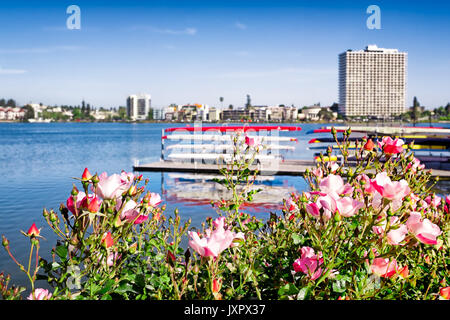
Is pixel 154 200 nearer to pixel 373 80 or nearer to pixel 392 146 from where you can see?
pixel 392 146

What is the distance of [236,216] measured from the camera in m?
2.45

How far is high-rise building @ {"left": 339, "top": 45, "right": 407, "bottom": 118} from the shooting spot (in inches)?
3152

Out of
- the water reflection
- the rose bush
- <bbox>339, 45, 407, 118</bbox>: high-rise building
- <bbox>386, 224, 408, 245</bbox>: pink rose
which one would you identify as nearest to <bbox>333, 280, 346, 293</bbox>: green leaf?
the rose bush

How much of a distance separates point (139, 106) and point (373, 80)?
128m

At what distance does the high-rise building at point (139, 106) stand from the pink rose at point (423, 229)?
19395 cm

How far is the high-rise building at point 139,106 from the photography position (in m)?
191

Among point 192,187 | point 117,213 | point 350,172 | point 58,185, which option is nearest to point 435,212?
point 350,172

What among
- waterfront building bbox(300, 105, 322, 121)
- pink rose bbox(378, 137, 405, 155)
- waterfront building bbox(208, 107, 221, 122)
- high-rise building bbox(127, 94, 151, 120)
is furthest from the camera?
high-rise building bbox(127, 94, 151, 120)

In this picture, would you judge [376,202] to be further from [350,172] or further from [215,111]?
[215,111]

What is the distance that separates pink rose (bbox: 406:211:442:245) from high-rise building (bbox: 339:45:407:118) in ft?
231

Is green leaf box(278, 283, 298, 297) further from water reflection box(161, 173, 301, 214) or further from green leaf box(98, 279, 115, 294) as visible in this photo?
water reflection box(161, 173, 301, 214)

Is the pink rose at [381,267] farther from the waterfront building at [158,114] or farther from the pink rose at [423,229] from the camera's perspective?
the waterfront building at [158,114]

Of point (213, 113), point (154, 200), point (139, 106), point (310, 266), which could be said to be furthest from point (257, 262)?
point (139, 106)
